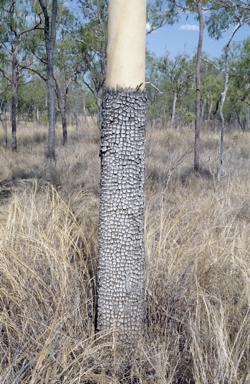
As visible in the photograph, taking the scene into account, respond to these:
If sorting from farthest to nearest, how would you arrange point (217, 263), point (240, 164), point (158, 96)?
point (158, 96), point (240, 164), point (217, 263)

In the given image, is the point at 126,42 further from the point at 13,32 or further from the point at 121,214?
the point at 13,32

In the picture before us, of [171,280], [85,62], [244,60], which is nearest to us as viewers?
[171,280]

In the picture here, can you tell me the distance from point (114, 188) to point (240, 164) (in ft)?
24.3

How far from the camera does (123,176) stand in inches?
72.0

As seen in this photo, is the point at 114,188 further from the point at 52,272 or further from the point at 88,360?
the point at 88,360

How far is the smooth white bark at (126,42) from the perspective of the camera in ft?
5.63

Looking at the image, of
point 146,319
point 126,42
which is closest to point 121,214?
point 146,319

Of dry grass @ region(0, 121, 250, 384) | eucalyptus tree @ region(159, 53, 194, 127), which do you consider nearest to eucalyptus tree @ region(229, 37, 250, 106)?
eucalyptus tree @ region(159, 53, 194, 127)

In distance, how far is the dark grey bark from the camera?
70.9 inches

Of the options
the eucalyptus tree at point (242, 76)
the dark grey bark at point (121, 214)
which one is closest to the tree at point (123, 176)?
the dark grey bark at point (121, 214)

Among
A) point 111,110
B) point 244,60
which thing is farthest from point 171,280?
point 244,60

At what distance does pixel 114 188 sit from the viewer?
184 centimetres

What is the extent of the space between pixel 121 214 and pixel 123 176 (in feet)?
0.61

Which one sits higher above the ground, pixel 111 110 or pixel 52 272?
pixel 111 110
